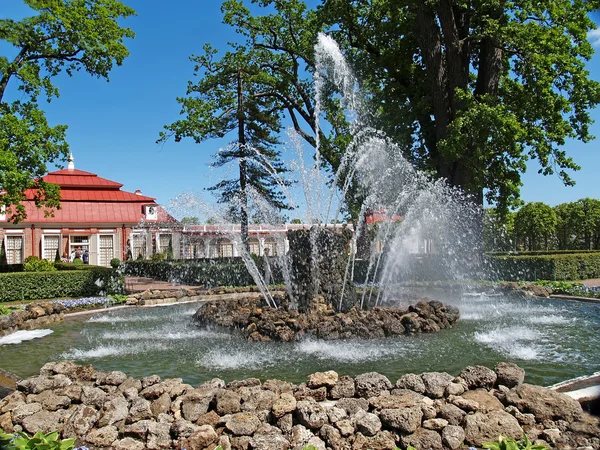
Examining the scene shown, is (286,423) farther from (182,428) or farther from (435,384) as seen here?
(435,384)

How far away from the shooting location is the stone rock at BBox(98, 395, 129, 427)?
4707 mm

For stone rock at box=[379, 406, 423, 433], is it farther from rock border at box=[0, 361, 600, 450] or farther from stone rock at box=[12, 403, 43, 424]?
stone rock at box=[12, 403, 43, 424]

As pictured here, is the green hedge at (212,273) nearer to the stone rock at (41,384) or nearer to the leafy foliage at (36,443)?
the stone rock at (41,384)

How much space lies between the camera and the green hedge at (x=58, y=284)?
15.9 metres

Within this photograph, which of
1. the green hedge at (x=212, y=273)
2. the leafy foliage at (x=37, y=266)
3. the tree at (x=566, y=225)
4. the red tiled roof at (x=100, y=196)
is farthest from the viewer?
the tree at (x=566, y=225)

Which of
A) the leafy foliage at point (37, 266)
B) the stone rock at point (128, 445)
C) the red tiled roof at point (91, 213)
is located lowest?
the stone rock at point (128, 445)

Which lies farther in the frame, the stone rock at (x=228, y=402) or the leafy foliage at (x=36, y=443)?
the stone rock at (x=228, y=402)

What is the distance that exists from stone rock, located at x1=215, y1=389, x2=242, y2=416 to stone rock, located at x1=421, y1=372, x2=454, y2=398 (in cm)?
181

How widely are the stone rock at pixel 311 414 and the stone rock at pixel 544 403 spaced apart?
5.73 feet

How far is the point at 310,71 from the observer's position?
23031mm

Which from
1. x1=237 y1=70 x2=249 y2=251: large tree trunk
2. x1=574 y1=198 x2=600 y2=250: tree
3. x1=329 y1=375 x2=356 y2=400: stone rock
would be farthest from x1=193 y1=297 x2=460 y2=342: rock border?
x1=574 y1=198 x2=600 y2=250: tree

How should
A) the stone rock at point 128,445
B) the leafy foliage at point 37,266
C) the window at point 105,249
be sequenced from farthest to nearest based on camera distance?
the window at point 105,249
the leafy foliage at point 37,266
the stone rock at point 128,445

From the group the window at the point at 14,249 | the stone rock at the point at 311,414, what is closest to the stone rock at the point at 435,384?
the stone rock at the point at 311,414

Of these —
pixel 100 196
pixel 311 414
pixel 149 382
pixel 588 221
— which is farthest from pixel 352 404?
pixel 588 221
